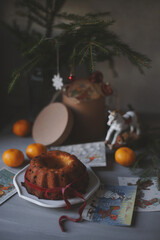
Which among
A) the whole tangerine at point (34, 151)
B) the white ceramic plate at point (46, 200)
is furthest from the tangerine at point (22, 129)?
the white ceramic plate at point (46, 200)

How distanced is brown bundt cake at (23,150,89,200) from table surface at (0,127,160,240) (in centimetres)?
5

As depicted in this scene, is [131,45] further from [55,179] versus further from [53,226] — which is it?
[53,226]

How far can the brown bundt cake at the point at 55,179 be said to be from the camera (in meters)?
0.74

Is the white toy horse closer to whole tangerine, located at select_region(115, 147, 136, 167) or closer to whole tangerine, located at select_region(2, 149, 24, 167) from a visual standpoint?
whole tangerine, located at select_region(115, 147, 136, 167)

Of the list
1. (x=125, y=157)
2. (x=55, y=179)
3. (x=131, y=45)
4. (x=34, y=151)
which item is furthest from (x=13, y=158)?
(x=131, y=45)

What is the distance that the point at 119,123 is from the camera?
0.99 m

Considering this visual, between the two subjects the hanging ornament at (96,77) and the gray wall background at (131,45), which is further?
the gray wall background at (131,45)

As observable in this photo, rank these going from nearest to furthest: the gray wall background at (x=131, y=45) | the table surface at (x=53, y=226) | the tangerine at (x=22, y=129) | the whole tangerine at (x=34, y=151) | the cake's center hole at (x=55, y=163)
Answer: the table surface at (x=53, y=226) < the cake's center hole at (x=55, y=163) < the whole tangerine at (x=34, y=151) < the tangerine at (x=22, y=129) < the gray wall background at (x=131, y=45)

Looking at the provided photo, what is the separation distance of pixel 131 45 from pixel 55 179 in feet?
2.77

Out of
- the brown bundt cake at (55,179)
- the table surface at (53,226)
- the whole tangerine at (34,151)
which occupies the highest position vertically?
the whole tangerine at (34,151)

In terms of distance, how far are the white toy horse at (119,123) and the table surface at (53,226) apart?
348 millimetres

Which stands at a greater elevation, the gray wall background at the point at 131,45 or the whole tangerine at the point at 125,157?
the gray wall background at the point at 131,45

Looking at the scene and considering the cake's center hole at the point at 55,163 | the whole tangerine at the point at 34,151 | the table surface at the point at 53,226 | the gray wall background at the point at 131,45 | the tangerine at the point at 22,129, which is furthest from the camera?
the gray wall background at the point at 131,45

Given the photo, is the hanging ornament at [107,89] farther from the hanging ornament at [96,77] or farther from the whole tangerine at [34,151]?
the whole tangerine at [34,151]
